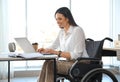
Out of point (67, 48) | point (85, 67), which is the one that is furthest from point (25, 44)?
point (85, 67)

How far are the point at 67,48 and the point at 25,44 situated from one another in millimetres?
467

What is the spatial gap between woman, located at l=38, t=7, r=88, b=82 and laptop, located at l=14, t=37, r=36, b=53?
0.34ft

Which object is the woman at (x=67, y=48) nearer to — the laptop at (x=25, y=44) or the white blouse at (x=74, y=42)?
the white blouse at (x=74, y=42)

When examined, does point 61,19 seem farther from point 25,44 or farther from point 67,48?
point 25,44

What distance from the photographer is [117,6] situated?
5.55m

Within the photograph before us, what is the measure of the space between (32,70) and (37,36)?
2.24ft

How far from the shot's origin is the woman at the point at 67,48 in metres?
2.57

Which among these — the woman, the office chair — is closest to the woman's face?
the woman

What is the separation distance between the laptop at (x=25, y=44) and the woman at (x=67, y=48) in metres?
0.10

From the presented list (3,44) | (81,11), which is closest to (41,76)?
(3,44)

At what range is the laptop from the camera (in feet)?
8.23

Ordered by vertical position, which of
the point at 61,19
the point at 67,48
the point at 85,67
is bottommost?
the point at 85,67

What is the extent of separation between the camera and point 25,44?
2.53 m

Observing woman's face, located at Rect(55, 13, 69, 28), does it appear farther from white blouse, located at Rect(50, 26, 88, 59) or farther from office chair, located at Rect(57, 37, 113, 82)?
office chair, located at Rect(57, 37, 113, 82)
